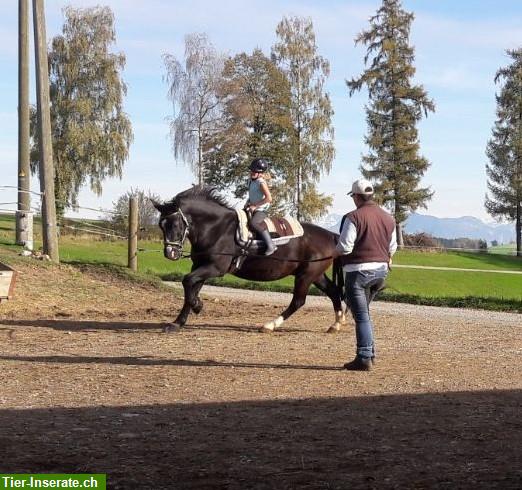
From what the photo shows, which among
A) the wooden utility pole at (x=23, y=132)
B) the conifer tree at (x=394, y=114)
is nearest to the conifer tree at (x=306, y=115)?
the conifer tree at (x=394, y=114)

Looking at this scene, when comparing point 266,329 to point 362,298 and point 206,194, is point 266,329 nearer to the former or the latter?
point 206,194

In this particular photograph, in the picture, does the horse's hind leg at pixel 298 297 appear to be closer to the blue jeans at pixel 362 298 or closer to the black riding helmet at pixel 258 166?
the black riding helmet at pixel 258 166

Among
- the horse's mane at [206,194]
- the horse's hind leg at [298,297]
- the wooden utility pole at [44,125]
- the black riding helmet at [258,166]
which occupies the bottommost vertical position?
the horse's hind leg at [298,297]

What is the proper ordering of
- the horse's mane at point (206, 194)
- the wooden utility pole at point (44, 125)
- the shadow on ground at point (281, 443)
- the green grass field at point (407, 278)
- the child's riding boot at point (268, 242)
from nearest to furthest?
the shadow on ground at point (281, 443), the horse's mane at point (206, 194), the child's riding boot at point (268, 242), the green grass field at point (407, 278), the wooden utility pole at point (44, 125)

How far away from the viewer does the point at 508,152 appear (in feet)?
190

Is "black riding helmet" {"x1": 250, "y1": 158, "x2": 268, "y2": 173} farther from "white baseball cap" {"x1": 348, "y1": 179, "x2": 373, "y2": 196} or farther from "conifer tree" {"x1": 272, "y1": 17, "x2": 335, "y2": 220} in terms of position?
"conifer tree" {"x1": 272, "y1": 17, "x2": 335, "y2": 220}

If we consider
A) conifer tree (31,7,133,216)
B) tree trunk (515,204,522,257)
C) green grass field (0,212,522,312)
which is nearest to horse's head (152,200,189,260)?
green grass field (0,212,522,312)

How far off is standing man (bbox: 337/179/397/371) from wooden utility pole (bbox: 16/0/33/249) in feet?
47.8

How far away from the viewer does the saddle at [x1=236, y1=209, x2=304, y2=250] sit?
1220 cm

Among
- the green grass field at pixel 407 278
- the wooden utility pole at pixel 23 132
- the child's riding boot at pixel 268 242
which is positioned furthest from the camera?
the wooden utility pole at pixel 23 132

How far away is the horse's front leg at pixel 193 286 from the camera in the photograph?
38.8 ft

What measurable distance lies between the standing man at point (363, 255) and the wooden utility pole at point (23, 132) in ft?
47.8

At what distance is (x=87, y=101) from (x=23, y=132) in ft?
78.6

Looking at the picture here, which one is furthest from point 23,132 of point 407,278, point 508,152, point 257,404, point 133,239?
point 508,152
